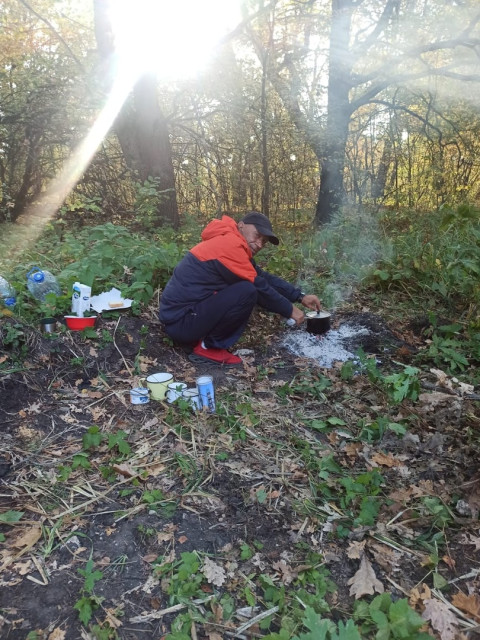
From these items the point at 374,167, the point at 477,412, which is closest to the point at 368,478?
the point at 477,412

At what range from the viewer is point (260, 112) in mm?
7023

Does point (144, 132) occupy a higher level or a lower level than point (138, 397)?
higher

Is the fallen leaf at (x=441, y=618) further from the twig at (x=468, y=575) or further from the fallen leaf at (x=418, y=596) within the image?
the twig at (x=468, y=575)

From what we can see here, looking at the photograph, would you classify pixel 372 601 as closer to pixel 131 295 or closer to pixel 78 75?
pixel 131 295

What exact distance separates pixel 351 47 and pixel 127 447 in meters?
7.98

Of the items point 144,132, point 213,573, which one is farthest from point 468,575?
point 144,132

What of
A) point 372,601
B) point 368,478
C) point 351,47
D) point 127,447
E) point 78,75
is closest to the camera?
point 372,601

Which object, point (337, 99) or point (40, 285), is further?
point (337, 99)

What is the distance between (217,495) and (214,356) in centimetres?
155

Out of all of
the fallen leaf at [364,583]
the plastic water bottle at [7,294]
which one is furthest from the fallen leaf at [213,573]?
the plastic water bottle at [7,294]

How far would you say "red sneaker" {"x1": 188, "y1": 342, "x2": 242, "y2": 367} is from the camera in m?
3.61

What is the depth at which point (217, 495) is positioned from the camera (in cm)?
219

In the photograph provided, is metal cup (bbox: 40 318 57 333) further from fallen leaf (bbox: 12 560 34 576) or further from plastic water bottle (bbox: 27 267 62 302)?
fallen leaf (bbox: 12 560 34 576)

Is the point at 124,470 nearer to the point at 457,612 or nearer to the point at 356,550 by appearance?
the point at 356,550
